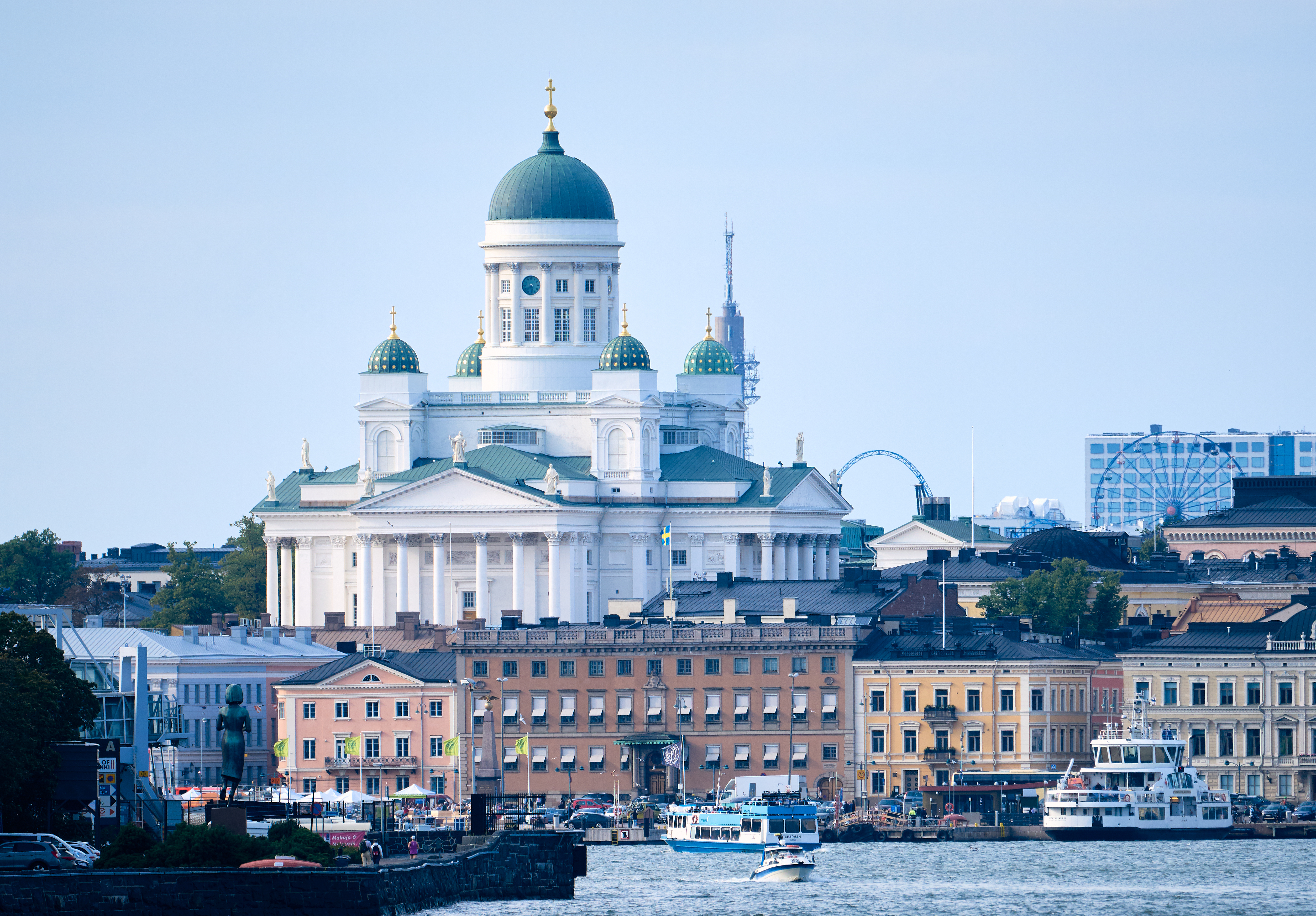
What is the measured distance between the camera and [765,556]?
19375 centimetres

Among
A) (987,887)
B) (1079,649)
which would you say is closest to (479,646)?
(1079,649)

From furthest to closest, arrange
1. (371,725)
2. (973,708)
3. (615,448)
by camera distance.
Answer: (615,448) → (371,725) → (973,708)

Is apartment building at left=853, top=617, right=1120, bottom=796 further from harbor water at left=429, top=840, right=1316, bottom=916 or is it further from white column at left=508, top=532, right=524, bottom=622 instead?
white column at left=508, top=532, right=524, bottom=622

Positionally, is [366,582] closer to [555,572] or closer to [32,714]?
[555,572]

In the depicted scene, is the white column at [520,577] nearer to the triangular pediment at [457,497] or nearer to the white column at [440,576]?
the triangular pediment at [457,497]

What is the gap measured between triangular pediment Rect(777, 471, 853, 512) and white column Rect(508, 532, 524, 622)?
1253cm

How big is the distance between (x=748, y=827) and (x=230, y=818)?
45.3 m

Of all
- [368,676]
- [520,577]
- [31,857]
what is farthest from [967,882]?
[520,577]

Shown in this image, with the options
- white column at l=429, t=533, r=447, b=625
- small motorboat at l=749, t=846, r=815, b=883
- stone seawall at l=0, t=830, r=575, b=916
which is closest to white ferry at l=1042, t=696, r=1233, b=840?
small motorboat at l=749, t=846, r=815, b=883

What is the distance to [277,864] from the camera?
79750 millimetres

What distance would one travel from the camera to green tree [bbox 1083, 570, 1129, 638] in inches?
6890

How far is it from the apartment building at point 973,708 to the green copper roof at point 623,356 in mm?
49584

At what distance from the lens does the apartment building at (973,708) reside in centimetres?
14675

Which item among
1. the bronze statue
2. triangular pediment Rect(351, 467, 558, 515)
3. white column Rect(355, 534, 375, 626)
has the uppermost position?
triangular pediment Rect(351, 467, 558, 515)
